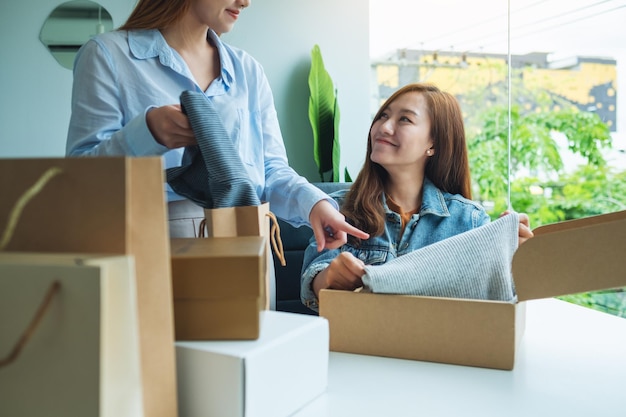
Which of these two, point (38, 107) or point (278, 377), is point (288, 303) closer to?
point (278, 377)

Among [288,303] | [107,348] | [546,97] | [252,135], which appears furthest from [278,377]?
[546,97]

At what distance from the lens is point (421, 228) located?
1682 millimetres

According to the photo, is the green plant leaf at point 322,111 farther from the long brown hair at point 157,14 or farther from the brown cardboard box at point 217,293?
the brown cardboard box at point 217,293

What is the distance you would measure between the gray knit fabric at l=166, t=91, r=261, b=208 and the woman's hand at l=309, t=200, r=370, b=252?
185 mm

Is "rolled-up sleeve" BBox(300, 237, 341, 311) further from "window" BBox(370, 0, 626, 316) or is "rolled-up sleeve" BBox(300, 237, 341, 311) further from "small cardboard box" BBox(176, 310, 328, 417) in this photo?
"window" BBox(370, 0, 626, 316)

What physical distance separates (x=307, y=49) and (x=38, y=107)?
141 cm

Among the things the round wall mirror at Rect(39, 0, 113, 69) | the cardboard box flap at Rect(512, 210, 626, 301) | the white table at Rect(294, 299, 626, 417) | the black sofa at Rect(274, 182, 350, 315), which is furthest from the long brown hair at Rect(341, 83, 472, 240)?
the round wall mirror at Rect(39, 0, 113, 69)

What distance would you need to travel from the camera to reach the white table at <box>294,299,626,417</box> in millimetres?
800

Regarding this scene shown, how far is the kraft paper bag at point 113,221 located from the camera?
0.54m

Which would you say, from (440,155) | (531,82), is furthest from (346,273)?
(531,82)

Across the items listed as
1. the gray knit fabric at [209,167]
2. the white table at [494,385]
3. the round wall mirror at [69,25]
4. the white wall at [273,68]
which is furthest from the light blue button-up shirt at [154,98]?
the round wall mirror at [69,25]

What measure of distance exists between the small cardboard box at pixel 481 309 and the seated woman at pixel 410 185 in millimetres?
486

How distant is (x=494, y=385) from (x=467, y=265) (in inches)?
8.7

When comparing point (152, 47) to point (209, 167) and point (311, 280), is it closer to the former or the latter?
point (209, 167)
